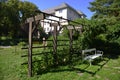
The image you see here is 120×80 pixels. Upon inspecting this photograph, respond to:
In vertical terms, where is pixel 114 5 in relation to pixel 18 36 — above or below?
above

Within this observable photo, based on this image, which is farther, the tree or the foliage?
the foliage

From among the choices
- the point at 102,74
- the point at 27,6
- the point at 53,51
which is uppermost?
the point at 27,6

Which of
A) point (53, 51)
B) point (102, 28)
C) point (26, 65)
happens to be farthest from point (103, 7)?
point (26, 65)

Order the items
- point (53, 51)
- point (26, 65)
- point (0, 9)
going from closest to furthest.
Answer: point (26, 65), point (53, 51), point (0, 9)

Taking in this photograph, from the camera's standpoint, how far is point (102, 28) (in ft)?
52.8

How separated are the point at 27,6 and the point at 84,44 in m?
32.7

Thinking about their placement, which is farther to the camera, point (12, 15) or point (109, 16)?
point (12, 15)

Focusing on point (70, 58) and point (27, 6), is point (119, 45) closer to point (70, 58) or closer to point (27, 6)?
point (70, 58)

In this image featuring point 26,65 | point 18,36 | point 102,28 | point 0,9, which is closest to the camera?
point 26,65

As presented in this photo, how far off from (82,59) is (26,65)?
4225 millimetres

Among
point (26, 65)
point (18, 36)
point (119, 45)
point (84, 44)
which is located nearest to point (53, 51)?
point (26, 65)

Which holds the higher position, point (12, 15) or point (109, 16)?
point (12, 15)

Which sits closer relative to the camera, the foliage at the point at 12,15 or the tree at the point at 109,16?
the tree at the point at 109,16

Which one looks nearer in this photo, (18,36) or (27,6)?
(18,36)
